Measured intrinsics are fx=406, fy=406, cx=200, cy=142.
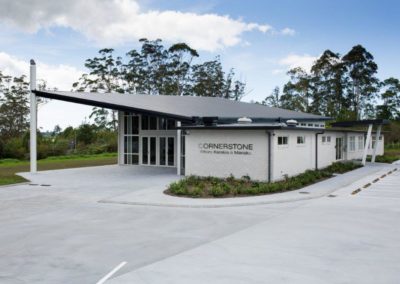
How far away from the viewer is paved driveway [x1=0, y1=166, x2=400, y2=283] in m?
7.27

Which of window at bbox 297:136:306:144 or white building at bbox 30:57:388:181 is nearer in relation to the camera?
white building at bbox 30:57:388:181

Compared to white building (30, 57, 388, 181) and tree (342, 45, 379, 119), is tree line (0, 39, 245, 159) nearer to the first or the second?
tree (342, 45, 379, 119)

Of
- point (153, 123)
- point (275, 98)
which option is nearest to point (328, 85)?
point (275, 98)

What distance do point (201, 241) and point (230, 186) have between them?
7267mm

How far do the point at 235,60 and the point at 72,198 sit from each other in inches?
2162

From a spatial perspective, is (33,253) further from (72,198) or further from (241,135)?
(241,135)

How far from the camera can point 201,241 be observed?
9414mm

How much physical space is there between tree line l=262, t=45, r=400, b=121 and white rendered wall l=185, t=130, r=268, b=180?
149 feet

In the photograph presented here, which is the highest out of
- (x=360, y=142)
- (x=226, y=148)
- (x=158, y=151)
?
(x=360, y=142)

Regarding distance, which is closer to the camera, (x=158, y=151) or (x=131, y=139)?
(x=158, y=151)

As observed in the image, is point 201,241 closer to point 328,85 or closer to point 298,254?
point 298,254

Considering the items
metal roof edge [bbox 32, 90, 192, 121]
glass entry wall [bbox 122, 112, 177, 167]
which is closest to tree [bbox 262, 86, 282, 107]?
glass entry wall [bbox 122, 112, 177, 167]

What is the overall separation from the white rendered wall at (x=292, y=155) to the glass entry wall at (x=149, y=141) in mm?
8374

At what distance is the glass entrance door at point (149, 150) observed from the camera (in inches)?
1088
